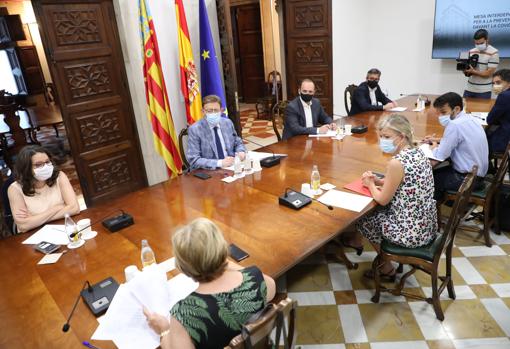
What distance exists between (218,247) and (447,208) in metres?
3.11

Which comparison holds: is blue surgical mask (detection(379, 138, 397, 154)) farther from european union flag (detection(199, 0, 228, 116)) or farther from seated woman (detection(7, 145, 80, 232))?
european union flag (detection(199, 0, 228, 116))

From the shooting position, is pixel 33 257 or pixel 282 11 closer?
pixel 33 257

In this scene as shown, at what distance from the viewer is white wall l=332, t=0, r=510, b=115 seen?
250 inches

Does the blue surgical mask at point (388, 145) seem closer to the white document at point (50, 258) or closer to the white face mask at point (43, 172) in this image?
the white document at point (50, 258)

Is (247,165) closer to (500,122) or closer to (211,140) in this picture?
(211,140)

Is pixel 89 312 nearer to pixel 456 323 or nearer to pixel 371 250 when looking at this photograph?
pixel 456 323

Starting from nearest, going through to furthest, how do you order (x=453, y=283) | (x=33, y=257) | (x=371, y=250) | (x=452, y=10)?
(x=33, y=257) → (x=453, y=283) → (x=371, y=250) → (x=452, y=10)

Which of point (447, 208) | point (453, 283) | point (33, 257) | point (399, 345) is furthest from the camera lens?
point (447, 208)

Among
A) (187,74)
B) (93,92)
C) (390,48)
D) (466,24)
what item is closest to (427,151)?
(187,74)

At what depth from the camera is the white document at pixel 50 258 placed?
1819mm

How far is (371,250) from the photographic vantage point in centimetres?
304

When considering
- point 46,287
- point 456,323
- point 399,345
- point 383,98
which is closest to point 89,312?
point 46,287

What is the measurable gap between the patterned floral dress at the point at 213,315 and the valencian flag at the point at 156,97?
309 centimetres

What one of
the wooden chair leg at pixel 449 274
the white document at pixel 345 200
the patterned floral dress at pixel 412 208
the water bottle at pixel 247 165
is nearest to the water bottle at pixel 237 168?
the water bottle at pixel 247 165
